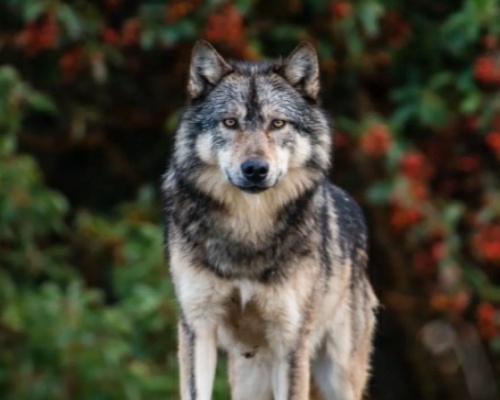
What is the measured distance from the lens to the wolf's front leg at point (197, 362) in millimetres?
6715

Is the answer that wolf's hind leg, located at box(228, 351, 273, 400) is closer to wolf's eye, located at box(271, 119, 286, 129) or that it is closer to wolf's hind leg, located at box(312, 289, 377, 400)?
wolf's hind leg, located at box(312, 289, 377, 400)

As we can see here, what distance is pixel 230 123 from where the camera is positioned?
6.70m

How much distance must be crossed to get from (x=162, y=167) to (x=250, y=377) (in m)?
5.97

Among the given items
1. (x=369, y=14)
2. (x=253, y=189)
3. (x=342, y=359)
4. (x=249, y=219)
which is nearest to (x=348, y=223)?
(x=342, y=359)

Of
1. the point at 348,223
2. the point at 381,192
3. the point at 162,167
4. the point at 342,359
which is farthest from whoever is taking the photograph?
the point at 162,167

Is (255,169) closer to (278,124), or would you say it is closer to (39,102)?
(278,124)

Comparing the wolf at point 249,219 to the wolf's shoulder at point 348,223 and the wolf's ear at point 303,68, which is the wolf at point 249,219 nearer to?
the wolf's ear at point 303,68

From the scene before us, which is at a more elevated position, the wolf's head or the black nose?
the wolf's head

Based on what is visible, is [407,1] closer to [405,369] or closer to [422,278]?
[422,278]

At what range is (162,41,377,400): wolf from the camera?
672 centimetres

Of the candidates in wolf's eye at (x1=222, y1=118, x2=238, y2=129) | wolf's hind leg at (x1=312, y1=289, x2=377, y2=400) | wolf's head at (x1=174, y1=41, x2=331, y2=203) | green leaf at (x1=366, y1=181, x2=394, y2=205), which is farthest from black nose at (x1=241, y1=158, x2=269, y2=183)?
green leaf at (x1=366, y1=181, x2=394, y2=205)

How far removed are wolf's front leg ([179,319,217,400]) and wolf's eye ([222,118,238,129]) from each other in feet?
3.02

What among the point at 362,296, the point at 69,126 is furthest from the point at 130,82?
the point at 362,296

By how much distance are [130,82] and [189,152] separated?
6044 millimetres
